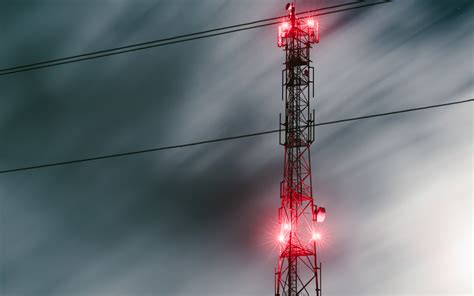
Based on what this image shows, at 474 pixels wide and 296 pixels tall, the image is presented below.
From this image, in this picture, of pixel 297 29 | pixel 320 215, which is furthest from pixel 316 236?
pixel 297 29

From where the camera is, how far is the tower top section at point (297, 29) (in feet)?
157

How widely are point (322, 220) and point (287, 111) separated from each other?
815 cm

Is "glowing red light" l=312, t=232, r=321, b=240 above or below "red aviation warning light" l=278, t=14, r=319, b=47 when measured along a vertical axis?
below

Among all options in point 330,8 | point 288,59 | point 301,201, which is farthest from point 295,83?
point 330,8

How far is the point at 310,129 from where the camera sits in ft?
155

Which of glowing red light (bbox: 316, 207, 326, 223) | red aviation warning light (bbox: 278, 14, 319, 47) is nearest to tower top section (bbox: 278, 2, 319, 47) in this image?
red aviation warning light (bbox: 278, 14, 319, 47)


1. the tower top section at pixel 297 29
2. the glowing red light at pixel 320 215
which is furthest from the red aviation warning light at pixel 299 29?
the glowing red light at pixel 320 215

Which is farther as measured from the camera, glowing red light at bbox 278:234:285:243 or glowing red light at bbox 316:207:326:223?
glowing red light at bbox 316:207:326:223

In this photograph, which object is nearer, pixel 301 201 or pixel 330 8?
pixel 330 8

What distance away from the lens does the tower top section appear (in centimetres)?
4797

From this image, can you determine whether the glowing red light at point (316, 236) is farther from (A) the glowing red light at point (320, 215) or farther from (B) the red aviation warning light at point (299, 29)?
(B) the red aviation warning light at point (299, 29)

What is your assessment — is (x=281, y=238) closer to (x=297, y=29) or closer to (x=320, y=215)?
(x=320, y=215)

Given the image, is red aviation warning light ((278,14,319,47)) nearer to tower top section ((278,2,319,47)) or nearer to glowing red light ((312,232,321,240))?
tower top section ((278,2,319,47))

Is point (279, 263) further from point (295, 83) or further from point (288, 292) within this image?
point (295, 83)
